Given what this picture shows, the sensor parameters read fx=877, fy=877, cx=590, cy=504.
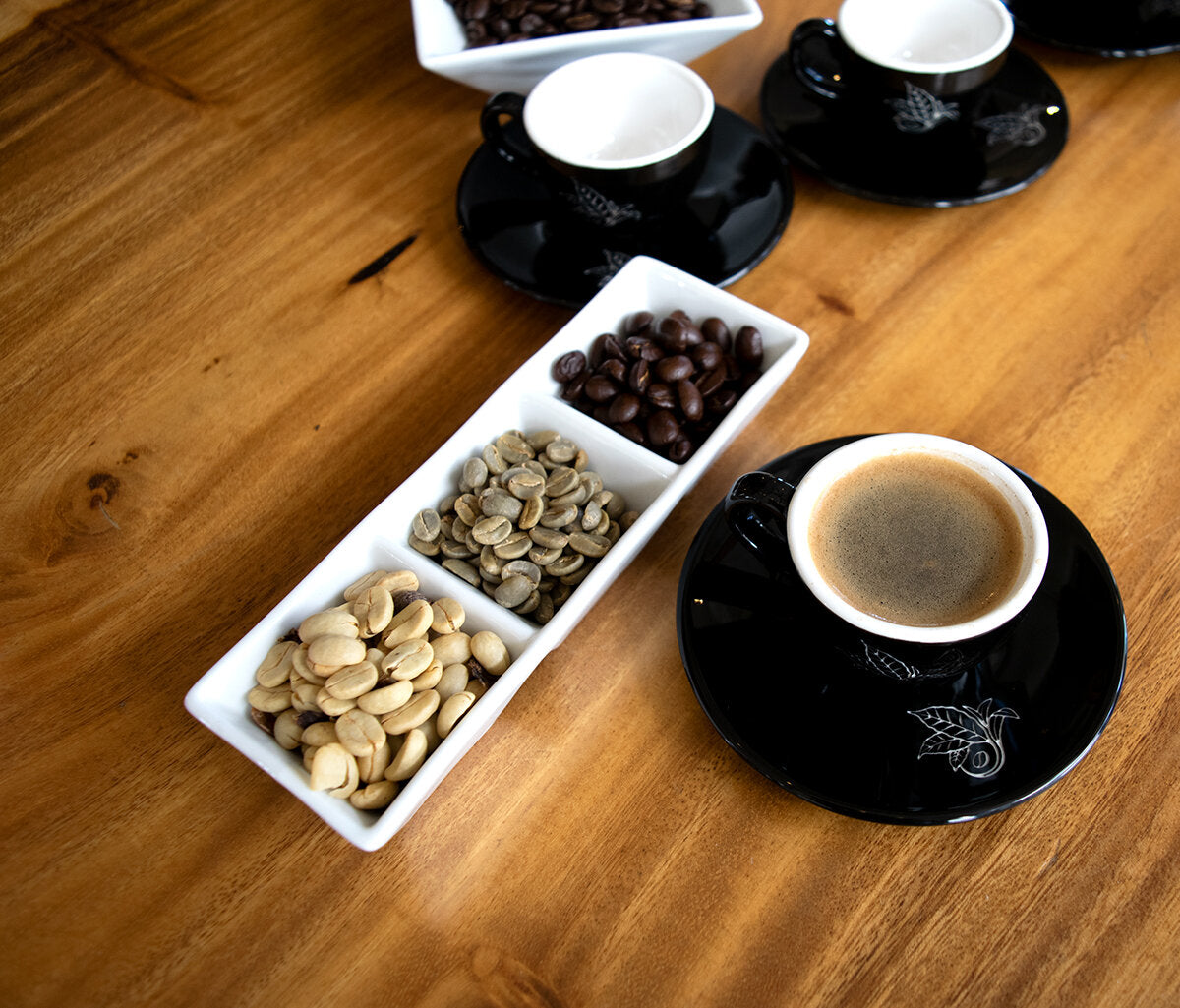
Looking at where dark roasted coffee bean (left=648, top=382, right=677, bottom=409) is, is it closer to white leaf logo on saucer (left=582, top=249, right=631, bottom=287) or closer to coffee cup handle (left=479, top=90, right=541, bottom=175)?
white leaf logo on saucer (left=582, top=249, right=631, bottom=287)

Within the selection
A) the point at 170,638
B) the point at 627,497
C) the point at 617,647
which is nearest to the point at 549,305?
the point at 627,497

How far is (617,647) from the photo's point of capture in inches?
34.3

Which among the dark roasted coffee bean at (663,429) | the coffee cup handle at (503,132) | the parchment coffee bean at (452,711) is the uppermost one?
the coffee cup handle at (503,132)

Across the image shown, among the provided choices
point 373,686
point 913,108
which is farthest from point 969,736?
point 913,108

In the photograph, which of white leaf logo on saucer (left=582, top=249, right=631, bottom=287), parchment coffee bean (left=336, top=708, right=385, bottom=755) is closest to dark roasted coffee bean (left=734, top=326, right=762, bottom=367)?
white leaf logo on saucer (left=582, top=249, right=631, bottom=287)

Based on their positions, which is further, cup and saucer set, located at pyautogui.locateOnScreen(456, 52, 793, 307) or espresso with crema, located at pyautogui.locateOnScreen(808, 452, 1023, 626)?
cup and saucer set, located at pyautogui.locateOnScreen(456, 52, 793, 307)

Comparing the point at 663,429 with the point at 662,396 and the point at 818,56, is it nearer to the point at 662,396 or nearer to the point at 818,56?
the point at 662,396

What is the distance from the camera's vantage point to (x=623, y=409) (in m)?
0.92

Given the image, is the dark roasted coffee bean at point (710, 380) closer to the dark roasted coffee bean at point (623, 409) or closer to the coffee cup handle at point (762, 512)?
the dark roasted coffee bean at point (623, 409)

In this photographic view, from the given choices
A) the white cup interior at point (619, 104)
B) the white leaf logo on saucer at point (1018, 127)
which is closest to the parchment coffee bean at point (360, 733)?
the white cup interior at point (619, 104)

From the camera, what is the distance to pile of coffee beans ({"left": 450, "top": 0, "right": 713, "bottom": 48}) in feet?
4.06

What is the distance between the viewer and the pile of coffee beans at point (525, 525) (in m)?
0.83

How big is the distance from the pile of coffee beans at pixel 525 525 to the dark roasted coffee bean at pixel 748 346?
21cm

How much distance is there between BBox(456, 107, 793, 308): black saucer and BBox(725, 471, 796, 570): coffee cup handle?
0.41 metres
